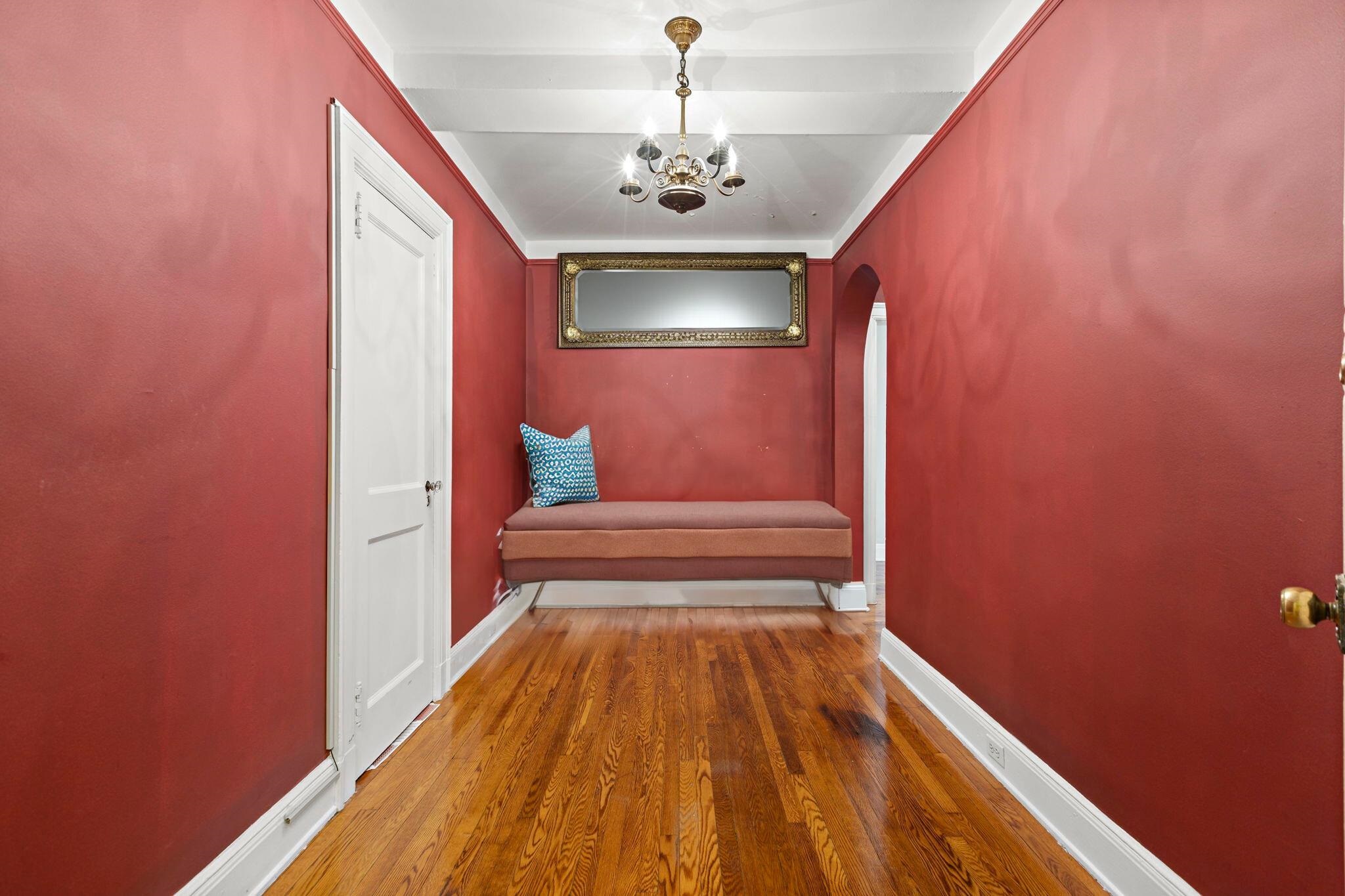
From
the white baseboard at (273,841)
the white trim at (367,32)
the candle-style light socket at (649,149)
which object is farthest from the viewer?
the candle-style light socket at (649,149)

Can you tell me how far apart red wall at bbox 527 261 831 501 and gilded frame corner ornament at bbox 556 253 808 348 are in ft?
0.19

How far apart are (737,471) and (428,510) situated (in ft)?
7.96

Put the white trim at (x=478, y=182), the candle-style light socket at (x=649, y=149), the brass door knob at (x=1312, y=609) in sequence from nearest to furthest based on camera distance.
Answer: the brass door knob at (x=1312, y=609)
the candle-style light socket at (x=649, y=149)
the white trim at (x=478, y=182)

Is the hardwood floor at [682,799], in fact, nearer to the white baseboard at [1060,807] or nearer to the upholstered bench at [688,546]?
the white baseboard at [1060,807]

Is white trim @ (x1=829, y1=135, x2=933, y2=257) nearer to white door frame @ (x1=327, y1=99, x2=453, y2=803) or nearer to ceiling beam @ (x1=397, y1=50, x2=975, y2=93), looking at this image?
ceiling beam @ (x1=397, y1=50, x2=975, y2=93)

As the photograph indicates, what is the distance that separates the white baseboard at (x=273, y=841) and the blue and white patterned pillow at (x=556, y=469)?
7.65 feet

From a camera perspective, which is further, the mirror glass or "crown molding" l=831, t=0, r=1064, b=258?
the mirror glass

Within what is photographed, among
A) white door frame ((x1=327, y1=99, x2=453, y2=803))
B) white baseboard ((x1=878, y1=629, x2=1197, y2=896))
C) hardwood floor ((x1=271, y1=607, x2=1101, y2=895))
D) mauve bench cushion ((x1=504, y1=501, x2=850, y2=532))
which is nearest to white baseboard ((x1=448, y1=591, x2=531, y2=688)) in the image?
hardwood floor ((x1=271, y1=607, x2=1101, y2=895))

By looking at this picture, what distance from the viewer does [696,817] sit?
1.80 m

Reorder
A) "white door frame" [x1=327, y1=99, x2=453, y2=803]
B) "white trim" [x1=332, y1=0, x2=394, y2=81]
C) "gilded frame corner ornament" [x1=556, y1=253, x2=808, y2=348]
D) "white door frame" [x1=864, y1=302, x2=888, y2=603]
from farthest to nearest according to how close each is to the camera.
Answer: "gilded frame corner ornament" [x1=556, y1=253, x2=808, y2=348] → "white door frame" [x1=864, y1=302, x2=888, y2=603] → "white trim" [x1=332, y1=0, x2=394, y2=81] → "white door frame" [x1=327, y1=99, x2=453, y2=803]

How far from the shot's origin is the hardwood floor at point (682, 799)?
156cm

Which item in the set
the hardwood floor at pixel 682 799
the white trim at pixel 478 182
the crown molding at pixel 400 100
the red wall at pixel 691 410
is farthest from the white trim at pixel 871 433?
the crown molding at pixel 400 100

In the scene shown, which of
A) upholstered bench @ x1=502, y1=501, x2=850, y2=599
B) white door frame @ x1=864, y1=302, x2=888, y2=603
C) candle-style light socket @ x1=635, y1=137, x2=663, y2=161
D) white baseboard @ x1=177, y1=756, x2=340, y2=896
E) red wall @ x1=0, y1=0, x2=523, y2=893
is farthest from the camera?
white door frame @ x1=864, y1=302, x2=888, y2=603

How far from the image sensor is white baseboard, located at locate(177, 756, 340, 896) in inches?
54.7
